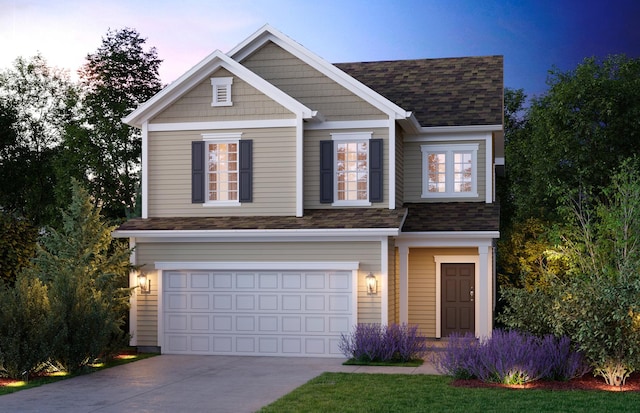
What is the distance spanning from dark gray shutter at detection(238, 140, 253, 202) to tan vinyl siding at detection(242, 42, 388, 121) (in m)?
1.85

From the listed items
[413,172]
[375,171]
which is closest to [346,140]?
[375,171]

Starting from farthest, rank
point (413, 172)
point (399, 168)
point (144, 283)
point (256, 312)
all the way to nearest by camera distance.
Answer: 1. point (413, 172)
2. point (399, 168)
3. point (144, 283)
4. point (256, 312)

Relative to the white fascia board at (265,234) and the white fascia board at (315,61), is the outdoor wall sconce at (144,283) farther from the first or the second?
the white fascia board at (315,61)

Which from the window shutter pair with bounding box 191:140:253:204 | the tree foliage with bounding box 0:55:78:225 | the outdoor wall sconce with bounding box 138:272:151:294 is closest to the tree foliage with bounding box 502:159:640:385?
the window shutter pair with bounding box 191:140:253:204

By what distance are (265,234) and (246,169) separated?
6.22 ft

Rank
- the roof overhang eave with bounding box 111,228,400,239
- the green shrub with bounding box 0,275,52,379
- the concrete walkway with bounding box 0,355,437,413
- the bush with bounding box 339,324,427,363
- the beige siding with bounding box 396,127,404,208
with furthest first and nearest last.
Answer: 1. the beige siding with bounding box 396,127,404,208
2. the roof overhang eave with bounding box 111,228,400,239
3. the bush with bounding box 339,324,427,363
4. the green shrub with bounding box 0,275,52,379
5. the concrete walkway with bounding box 0,355,437,413

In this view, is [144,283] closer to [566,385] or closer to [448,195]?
[448,195]

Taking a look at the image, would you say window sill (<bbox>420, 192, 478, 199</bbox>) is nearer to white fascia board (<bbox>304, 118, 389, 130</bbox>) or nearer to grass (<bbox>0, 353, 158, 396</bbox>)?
white fascia board (<bbox>304, 118, 389, 130</bbox>)

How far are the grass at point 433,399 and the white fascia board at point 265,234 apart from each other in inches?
177

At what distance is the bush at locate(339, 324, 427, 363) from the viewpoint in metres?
17.9

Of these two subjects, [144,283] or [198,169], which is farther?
[198,169]

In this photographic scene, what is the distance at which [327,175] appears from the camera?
20500mm

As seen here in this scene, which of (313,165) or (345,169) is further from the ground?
(313,165)

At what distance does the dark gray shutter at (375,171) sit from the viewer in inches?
794
